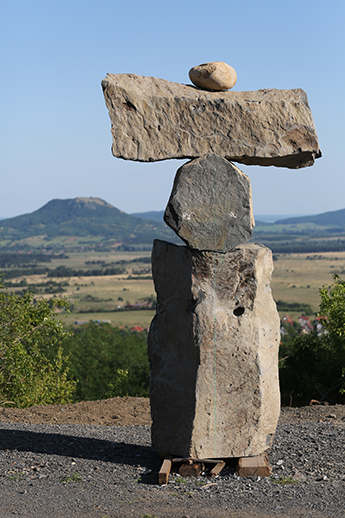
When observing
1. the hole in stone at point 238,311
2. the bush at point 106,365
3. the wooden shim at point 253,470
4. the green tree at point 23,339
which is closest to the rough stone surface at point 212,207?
the hole in stone at point 238,311

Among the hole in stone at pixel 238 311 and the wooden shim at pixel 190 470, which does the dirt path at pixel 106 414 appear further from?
the hole in stone at pixel 238 311

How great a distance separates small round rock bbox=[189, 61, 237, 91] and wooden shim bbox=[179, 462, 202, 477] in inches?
231

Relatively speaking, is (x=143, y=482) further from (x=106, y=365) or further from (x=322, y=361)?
(x=106, y=365)

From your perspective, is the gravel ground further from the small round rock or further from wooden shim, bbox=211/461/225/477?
the small round rock

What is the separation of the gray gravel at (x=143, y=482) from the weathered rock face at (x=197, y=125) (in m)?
4.76

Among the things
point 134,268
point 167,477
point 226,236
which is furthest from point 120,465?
point 134,268

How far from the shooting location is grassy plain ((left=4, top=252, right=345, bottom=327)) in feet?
239

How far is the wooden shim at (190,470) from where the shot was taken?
774 cm

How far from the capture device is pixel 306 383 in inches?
634

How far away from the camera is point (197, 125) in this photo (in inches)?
314

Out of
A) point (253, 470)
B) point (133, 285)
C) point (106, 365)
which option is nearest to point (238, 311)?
point (253, 470)

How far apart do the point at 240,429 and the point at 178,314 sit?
1961mm

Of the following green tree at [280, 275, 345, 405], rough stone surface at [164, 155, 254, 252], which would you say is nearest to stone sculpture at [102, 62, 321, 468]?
rough stone surface at [164, 155, 254, 252]

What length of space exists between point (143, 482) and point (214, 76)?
6244mm
